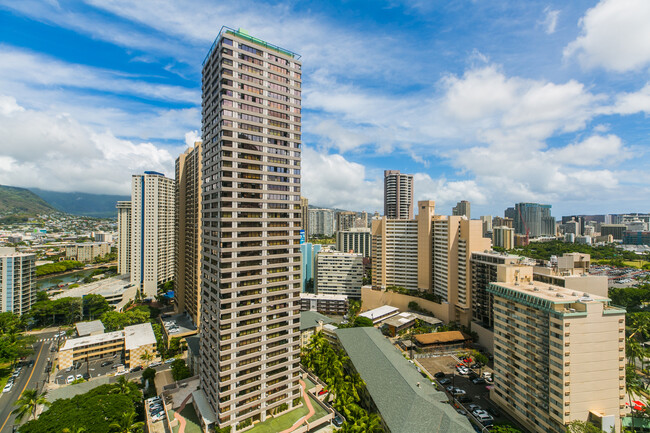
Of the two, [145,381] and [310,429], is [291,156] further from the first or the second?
[145,381]

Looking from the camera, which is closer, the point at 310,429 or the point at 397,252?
the point at 310,429

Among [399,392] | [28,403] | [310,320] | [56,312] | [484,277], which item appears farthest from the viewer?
[56,312]

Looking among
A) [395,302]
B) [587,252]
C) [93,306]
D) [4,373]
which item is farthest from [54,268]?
[587,252]

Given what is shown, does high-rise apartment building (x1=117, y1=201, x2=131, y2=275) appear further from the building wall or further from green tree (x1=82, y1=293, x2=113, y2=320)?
the building wall

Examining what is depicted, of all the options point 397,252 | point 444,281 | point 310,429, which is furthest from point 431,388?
point 397,252

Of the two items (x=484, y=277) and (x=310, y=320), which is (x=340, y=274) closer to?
(x=310, y=320)

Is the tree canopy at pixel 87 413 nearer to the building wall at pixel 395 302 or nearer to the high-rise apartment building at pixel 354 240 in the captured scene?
the building wall at pixel 395 302
